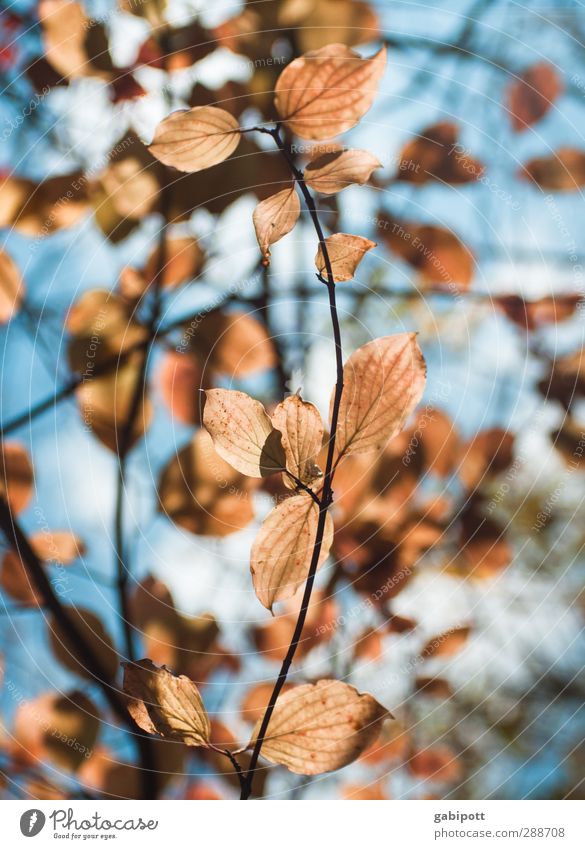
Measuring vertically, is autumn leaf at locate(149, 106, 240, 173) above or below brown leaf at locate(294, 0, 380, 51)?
below

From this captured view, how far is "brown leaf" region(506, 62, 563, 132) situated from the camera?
0.32 meters

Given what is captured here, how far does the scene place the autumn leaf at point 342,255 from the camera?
10.4 inches

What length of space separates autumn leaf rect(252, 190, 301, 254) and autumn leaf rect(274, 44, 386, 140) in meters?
0.04

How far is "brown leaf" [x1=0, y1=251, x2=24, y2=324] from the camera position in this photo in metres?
0.32

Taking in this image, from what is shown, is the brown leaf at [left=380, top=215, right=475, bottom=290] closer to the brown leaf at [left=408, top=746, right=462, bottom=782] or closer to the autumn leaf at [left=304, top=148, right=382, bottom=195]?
the autumn leaf at [left=304, top=148, right=382, bottom=195]

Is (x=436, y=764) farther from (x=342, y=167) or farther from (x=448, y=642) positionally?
(x=342, y=167)

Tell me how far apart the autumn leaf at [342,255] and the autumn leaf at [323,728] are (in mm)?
162

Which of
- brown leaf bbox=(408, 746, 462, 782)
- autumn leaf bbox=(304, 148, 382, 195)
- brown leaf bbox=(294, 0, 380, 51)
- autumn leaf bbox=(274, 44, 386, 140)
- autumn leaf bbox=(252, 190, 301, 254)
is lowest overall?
brown leaf bbox=(408, 746, 462, 782)

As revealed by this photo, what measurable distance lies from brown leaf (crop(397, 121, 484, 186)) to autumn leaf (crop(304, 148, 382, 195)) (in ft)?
0.22

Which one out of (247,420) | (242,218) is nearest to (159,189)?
(242,218)

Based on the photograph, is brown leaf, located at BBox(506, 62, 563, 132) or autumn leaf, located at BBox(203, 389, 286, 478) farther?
brown leaf, located at BBox(506, 62, 563, 132)

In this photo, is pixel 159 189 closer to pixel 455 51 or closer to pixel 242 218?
pixel 242 218

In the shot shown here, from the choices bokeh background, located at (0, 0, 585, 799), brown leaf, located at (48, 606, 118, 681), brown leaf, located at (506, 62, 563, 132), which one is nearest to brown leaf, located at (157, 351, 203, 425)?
bokeh background, located at (0, 0, 585, 799)
